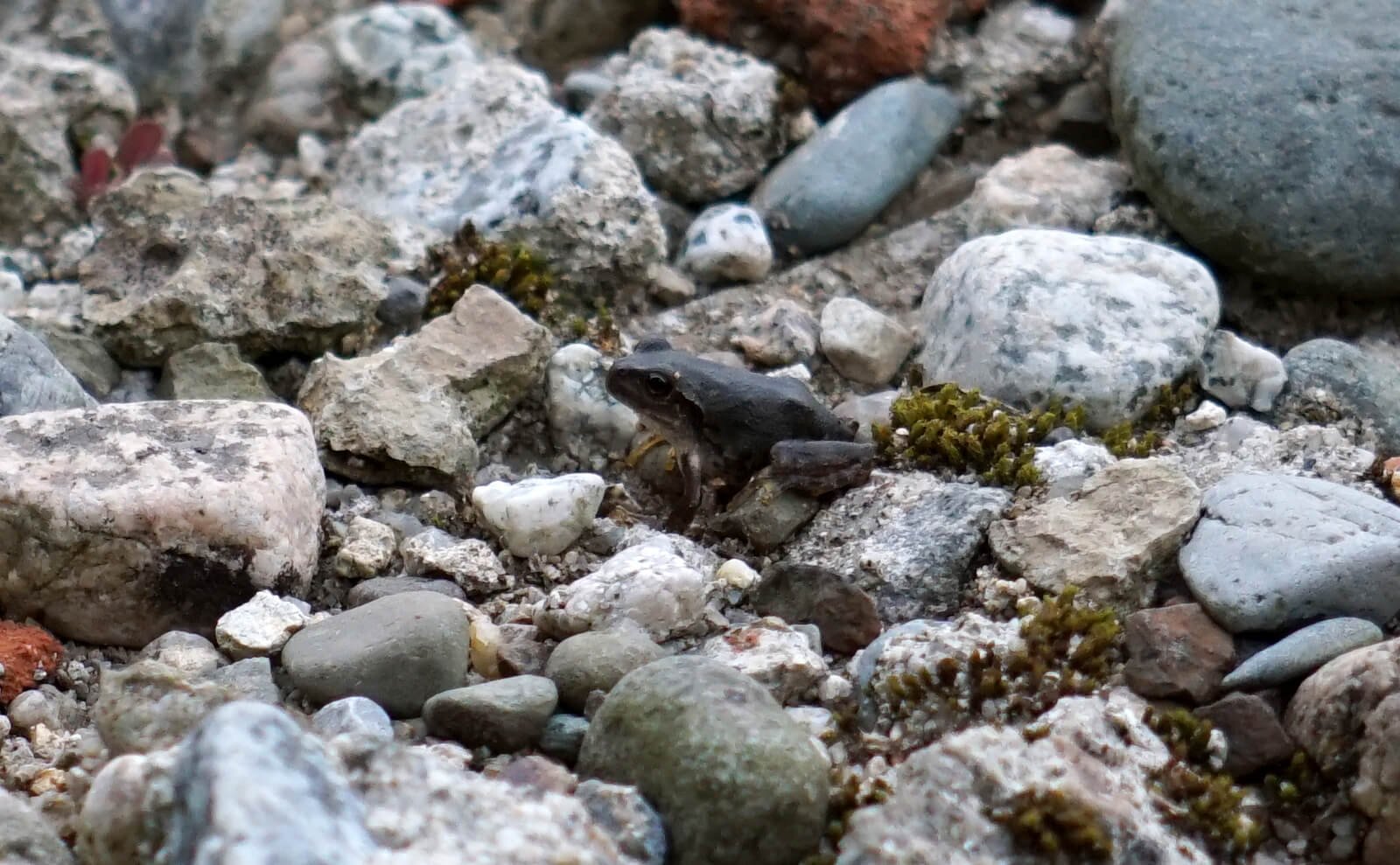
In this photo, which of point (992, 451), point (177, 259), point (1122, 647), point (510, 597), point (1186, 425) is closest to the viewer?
point (1122, 647)

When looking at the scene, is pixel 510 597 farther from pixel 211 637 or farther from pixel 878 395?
pixel 878 395

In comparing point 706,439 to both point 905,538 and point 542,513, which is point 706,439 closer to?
point 542,513

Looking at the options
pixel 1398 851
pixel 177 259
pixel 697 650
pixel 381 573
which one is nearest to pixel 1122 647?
pixel 1398 851

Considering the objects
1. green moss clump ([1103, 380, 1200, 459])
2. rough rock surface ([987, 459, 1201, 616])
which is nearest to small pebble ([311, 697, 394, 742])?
rough rock surface ([987, 459, 1201, 616])

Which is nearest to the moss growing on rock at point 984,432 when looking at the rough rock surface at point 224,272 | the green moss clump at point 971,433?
the green moss clump at point 971,433

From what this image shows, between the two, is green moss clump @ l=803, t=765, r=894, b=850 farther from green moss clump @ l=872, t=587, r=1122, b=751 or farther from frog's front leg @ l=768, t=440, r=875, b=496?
frog's front leg @ l=768, t=440, r=875, b=496

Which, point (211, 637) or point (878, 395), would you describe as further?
point (878, 395)
